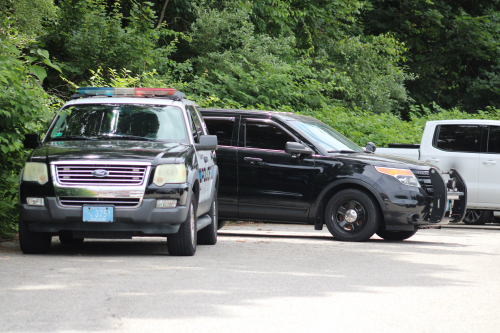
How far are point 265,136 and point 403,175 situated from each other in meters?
2.17

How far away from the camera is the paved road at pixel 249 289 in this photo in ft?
18.6

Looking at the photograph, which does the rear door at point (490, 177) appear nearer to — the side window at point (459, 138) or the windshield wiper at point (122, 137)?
the side window at point (459, 138)

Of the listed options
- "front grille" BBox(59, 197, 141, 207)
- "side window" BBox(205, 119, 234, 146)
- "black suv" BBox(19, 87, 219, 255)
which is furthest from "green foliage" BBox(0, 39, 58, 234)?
"side window" BBox(205, 119, 234, 146)

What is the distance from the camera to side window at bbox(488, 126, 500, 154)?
49.4ft

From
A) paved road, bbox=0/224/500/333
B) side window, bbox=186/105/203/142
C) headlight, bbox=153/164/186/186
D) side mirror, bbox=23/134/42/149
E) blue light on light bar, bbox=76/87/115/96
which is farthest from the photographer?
side window, bbox=186/105/203/142

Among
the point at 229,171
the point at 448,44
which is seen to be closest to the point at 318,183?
the point at 229,171

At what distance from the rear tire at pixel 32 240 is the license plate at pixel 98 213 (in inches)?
32.9

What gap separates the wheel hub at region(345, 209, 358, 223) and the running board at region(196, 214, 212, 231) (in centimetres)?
221

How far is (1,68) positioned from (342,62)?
21.1 m

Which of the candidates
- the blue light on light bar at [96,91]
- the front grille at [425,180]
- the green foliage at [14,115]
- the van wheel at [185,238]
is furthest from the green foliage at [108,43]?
the van wheel at [185,238]

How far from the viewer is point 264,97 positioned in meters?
19.3

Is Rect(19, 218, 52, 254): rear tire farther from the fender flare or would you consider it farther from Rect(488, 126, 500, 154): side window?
Rect(488, 126, 500, 154): side window

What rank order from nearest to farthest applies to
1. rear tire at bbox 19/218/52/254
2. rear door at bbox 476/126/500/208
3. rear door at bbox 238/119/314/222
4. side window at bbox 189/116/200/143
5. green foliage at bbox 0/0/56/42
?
rear tire at bbox 19/218/52/254 → side window at bbox 189/116/200/143 → rear door at bbox 238/119/314/222 → green foliage at bbox 0/0/56/42 → rear door at bbox 476/126/500/208

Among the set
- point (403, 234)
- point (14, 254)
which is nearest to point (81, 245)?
point (14, 254)
